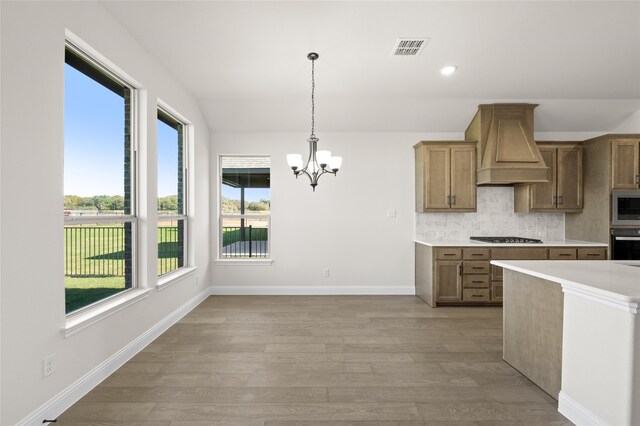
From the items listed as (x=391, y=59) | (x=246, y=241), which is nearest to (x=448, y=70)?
(x=391, y=59)

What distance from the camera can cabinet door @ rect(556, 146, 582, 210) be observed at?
4.77 m

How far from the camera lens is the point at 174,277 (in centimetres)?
381

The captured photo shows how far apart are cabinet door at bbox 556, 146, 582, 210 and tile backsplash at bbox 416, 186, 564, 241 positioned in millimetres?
408

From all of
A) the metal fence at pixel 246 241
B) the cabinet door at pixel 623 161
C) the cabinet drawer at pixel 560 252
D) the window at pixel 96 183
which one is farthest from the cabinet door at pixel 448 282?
the window at pixel 96 183

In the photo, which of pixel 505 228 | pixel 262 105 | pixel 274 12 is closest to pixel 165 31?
pixel 274 12

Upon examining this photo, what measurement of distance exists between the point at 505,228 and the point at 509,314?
9.22 feet

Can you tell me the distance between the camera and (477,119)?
4766 mm

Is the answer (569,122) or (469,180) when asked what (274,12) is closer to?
(469,180)

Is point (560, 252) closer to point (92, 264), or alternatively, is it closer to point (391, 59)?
point (391, 59)

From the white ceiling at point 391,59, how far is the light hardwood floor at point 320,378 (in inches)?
111

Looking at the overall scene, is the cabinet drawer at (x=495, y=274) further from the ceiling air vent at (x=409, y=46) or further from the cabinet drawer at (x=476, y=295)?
the ceiling air vent at (x=409, y=46)

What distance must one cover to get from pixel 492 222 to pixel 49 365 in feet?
17.5

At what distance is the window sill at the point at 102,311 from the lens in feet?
7.22

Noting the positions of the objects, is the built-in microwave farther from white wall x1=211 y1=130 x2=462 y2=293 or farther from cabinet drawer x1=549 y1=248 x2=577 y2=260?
white wall x1=211 y1=130 x2=462 y2=293
